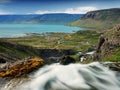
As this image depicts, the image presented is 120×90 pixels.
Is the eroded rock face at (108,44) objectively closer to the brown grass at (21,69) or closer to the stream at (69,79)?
the stream at (69,79)

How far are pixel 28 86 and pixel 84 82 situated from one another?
5.40m

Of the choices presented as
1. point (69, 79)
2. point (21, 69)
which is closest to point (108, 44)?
point (21, 69)

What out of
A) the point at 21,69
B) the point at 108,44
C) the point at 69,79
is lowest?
the point at 108,44

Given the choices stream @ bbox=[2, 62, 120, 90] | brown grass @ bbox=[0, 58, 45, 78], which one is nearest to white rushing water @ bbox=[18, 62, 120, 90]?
stream @ bbox=[2, 62, 120, 90]

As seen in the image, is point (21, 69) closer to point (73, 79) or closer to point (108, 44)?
point (73, 79)

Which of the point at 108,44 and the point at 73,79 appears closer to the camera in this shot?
the point at 73,79

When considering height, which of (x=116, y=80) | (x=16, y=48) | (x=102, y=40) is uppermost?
(x=116, y=80)

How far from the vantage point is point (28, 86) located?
27625 mm

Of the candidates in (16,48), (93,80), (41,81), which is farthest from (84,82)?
(16,48)

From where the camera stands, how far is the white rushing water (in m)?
27.5

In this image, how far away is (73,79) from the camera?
1146 inches

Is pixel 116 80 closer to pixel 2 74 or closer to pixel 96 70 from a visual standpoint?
pixel 96 70

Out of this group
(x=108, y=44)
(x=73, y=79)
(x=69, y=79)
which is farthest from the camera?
(x=108, y=44)

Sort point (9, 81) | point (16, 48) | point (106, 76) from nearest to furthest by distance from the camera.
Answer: point (9, 81) → point (106, 76) → point (16, 48)
